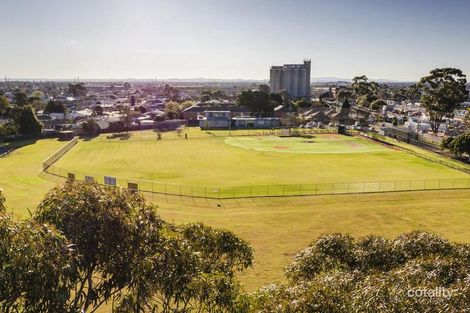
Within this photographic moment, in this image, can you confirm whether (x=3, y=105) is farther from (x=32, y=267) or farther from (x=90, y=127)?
(x=32, y=267)

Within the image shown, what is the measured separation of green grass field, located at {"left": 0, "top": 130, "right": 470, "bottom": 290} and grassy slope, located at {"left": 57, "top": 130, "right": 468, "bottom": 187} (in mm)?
142

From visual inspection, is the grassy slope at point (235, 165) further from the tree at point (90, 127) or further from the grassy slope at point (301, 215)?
the tree at point (90, 127)

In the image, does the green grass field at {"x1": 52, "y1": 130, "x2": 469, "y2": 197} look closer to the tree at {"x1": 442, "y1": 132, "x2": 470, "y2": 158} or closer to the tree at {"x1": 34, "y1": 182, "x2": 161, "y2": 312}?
the tree at {"x1": 442, "y1": 132, "x2": 470, "y2": 158}

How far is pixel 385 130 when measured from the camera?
95.9 metres

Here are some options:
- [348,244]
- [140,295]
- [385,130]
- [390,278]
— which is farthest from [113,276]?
[385,130]

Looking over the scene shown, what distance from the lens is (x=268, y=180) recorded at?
51906mm

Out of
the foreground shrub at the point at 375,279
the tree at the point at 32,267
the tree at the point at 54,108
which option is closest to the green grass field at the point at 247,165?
the foreground shrub at the point at 375,279

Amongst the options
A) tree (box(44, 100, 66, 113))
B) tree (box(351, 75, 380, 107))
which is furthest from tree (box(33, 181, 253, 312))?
tree (box(351, 75, 380, 107))

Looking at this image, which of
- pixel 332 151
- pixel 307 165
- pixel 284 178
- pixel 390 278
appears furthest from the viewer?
pixel 332 151

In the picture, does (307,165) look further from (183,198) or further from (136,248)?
(136,248)

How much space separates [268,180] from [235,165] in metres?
9.79

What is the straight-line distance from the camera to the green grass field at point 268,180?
34.3 m

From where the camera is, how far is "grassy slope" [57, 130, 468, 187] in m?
53.0

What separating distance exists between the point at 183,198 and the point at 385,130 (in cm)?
6785
